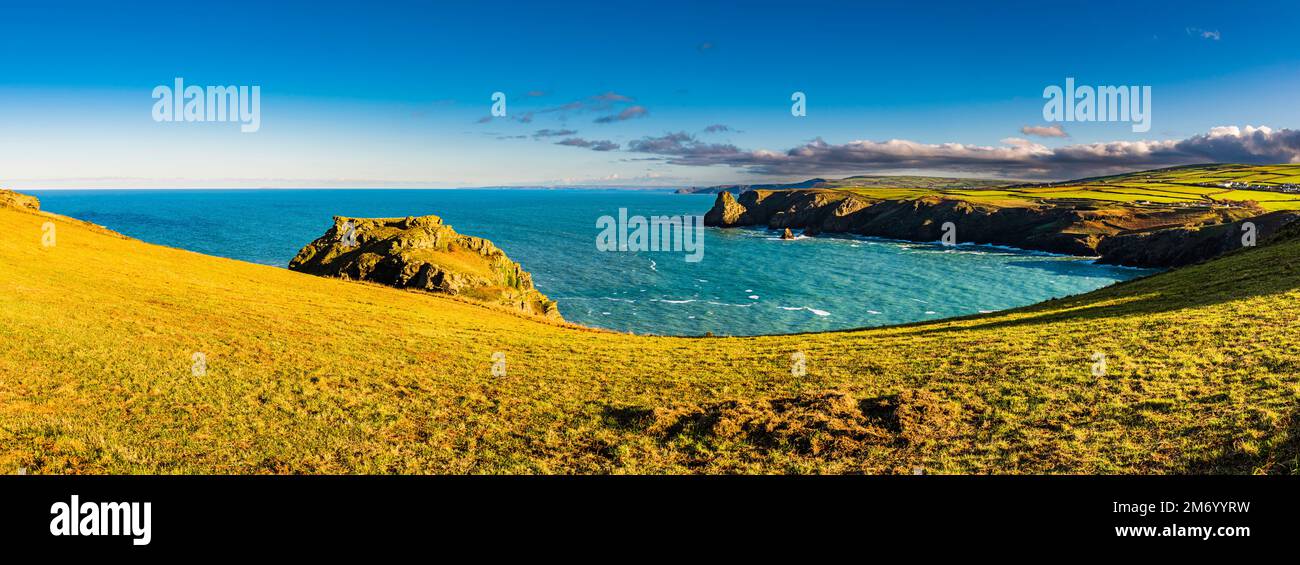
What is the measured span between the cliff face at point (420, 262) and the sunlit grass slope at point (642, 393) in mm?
28096

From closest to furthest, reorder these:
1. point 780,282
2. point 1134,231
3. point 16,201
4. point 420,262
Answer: point 420,262, point 16,201, point 780,282, point 1134,231

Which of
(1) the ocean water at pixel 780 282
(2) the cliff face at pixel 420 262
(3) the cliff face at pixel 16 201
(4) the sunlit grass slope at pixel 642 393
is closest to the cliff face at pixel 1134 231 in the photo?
(1) the ocean water at pixel 780 282

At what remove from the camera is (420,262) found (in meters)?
66.8

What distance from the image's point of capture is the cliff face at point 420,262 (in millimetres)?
65562

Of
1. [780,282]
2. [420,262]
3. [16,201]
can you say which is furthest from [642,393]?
[16,201]

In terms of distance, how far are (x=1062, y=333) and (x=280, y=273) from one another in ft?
218

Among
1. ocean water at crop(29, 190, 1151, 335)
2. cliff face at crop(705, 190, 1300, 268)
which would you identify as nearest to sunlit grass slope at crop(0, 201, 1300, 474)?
ocean water at crop(29, 190, 1151, 335)

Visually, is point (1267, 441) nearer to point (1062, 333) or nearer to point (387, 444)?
point (1062, 333)

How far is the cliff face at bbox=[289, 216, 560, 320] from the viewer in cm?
6556

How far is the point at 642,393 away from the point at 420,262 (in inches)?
2061

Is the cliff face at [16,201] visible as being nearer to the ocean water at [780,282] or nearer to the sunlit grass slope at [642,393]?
the ocean water at [780,282]

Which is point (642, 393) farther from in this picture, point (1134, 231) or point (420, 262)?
point (1134, 231)
